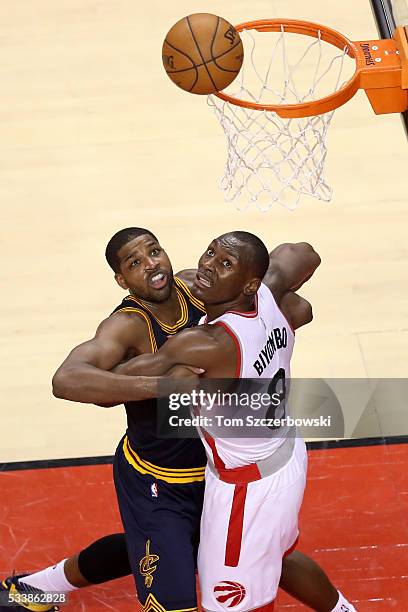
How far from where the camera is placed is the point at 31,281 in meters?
6.75

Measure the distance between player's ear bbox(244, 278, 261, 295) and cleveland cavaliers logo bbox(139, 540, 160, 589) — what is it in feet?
3.40

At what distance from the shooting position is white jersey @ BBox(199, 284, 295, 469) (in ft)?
12.1

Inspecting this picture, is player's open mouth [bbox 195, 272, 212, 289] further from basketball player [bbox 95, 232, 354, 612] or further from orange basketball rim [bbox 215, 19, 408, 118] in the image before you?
orange basketball rim [bbox 215, 19, 408, 118]

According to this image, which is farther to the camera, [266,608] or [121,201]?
[121,201]

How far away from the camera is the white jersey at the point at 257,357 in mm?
3701

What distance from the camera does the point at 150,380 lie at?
12.0ft

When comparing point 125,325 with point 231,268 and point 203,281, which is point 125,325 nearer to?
point 203,281

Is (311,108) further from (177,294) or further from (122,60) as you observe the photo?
(122,60)

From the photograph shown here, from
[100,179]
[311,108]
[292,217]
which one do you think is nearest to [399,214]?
[292,217]

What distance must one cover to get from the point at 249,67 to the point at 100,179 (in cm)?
160

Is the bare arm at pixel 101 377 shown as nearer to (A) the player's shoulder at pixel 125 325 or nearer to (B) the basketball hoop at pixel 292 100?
(A) the player's shoulder at pixel 125 325

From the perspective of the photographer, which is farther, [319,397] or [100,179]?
[100,179]

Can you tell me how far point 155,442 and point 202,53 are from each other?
5.04 ft

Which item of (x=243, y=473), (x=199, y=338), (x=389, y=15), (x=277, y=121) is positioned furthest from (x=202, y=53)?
(x=277, y=121)
